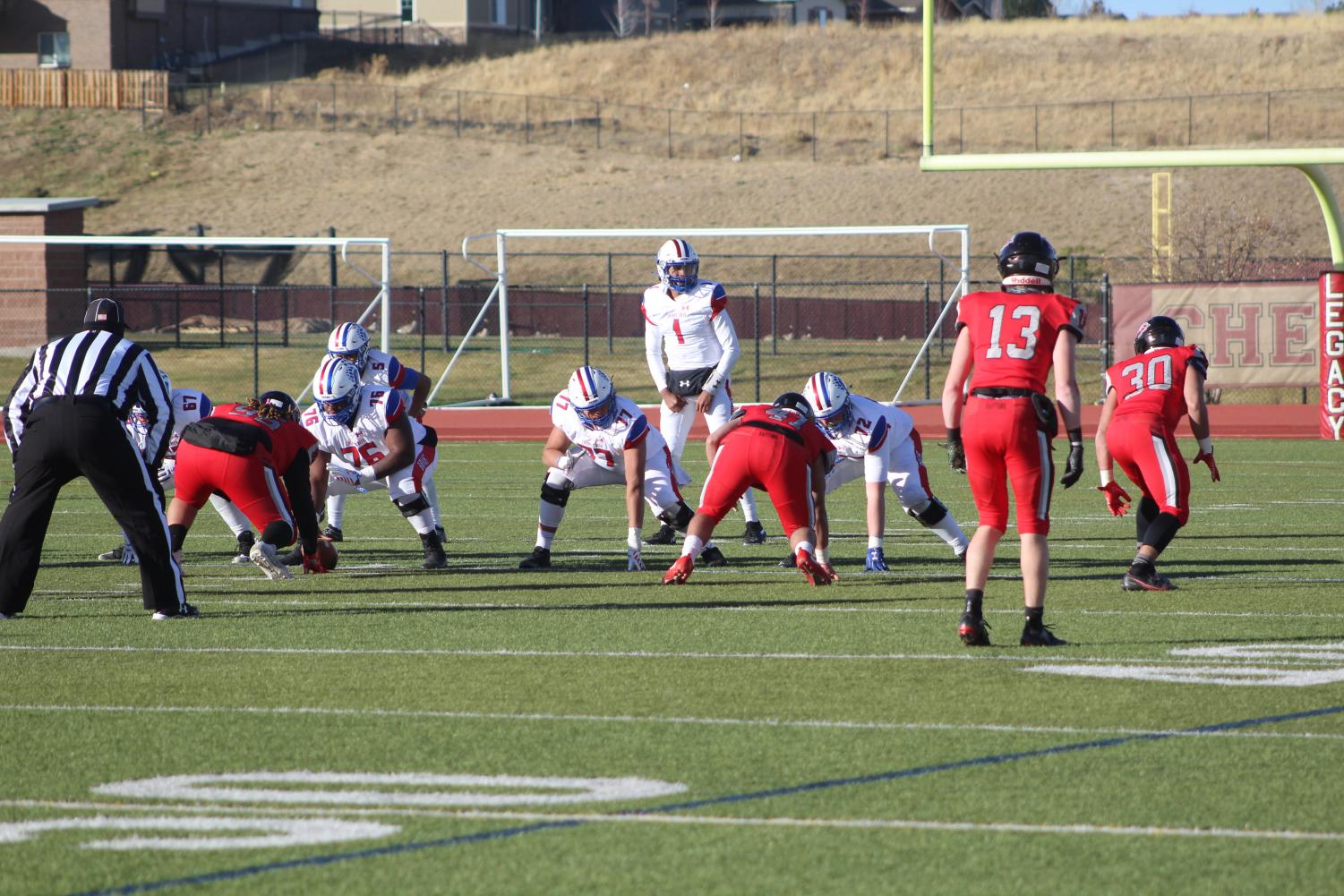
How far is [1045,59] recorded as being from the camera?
218 feet

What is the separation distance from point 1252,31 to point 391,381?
6019 centimetres

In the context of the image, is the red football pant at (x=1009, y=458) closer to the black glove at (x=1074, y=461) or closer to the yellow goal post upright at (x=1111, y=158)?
the black glove at (x=1074, y=461)

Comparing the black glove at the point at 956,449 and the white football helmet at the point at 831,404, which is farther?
the white football helmet at the point at 831,404

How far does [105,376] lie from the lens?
9.28m

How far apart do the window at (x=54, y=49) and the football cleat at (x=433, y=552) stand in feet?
177

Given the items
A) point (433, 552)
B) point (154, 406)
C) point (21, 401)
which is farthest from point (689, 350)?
point (21, 401)

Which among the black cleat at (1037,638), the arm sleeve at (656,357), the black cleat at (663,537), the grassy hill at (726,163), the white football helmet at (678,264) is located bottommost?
the black cleat at (663,537)

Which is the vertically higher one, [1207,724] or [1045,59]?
[1045,59]

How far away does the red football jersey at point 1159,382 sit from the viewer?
1095 cm

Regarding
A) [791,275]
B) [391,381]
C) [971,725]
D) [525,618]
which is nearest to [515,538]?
[391,381]

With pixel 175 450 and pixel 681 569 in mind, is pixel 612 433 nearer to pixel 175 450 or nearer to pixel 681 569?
pixel 681 569

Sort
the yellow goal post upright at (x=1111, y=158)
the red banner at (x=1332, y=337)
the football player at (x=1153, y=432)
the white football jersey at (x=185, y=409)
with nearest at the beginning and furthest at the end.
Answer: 1. the football player at (x=1153, y=432)
2. the white football jersey at (x=185, y=409)
3. the yellow goal post upright at (x=1111, y=158)
4. the red banner at (x=1332, y=337)

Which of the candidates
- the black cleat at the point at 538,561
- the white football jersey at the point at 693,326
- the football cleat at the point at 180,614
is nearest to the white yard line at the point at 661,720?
the football cleat at the point at 180,614

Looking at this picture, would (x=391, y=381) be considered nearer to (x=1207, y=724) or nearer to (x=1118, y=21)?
(x=1207, y=724)
